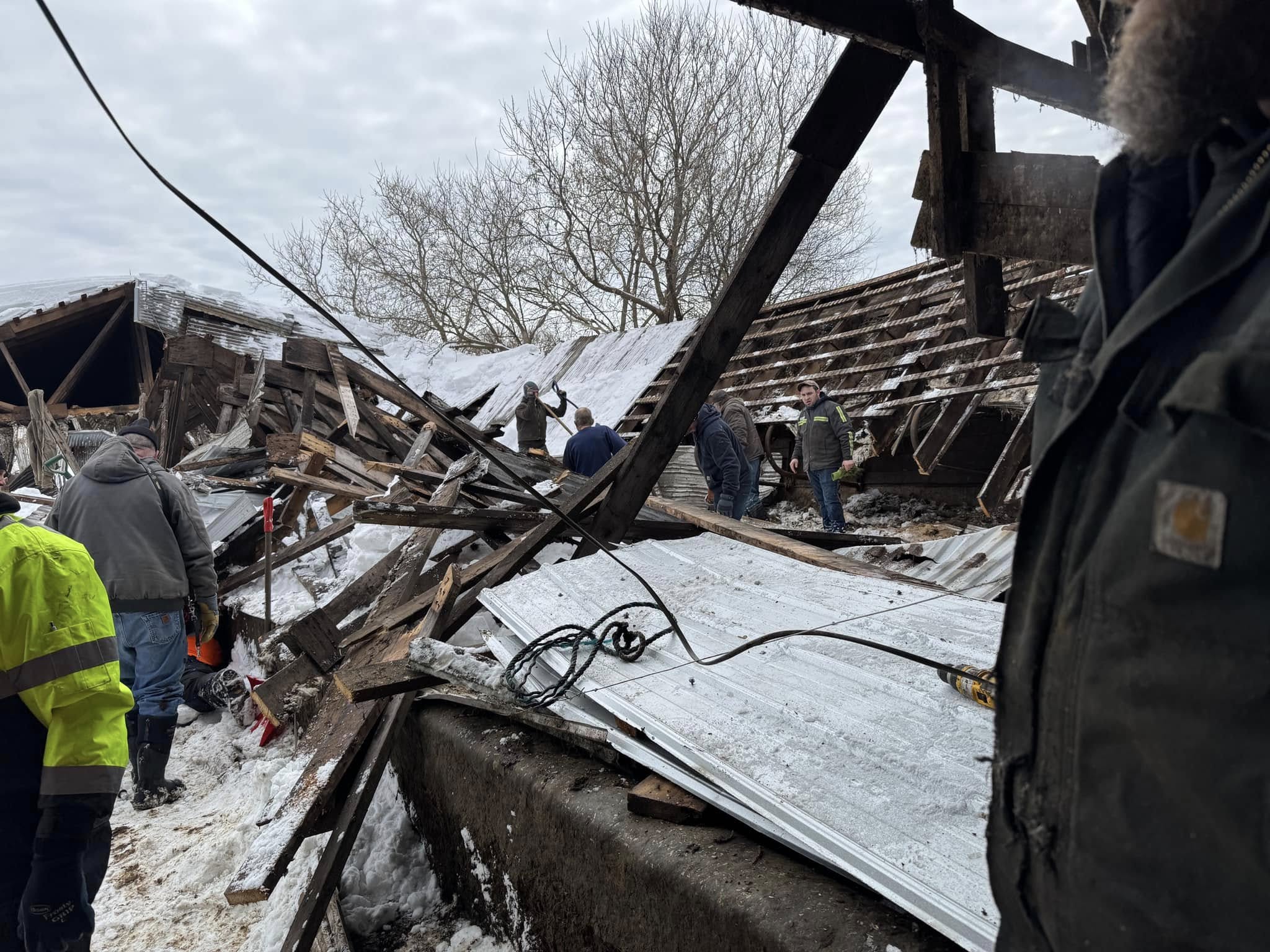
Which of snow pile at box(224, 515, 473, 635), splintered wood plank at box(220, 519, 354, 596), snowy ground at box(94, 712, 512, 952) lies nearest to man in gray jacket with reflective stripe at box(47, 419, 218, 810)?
snowy ground at box(94, 712, 512, 952)

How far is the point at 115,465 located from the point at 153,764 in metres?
1.78

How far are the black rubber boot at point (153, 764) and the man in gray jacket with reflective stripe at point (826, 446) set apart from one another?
19.2 feet

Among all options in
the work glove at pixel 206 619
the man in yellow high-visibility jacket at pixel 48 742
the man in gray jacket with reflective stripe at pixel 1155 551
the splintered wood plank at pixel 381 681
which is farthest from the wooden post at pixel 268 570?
the man in gray jacket with reflective stripe at pixel 1155 551

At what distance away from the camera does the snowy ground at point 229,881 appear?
309 cm

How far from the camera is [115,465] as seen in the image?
468 cm

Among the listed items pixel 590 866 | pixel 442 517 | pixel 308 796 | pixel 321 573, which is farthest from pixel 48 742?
pixel 321 573

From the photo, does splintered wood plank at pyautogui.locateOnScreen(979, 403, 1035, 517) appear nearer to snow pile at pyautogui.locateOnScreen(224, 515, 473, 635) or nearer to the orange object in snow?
snow pile at pyautogui.locateOnScreen(224, 515, 473, 635)

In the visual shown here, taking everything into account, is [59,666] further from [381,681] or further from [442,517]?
[442,517]

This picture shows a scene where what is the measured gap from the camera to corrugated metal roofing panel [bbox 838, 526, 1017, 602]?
14.0 ft

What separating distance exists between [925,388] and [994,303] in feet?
16.7

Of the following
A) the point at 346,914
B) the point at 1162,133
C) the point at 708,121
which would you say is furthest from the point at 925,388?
the point at 708,121

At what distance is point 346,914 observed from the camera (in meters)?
3.12

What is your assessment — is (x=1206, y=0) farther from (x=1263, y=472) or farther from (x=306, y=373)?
(x=306, y=373)

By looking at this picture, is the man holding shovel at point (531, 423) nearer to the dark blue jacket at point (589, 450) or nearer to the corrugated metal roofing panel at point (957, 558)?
the dark blue jacket at point (589, 450)
